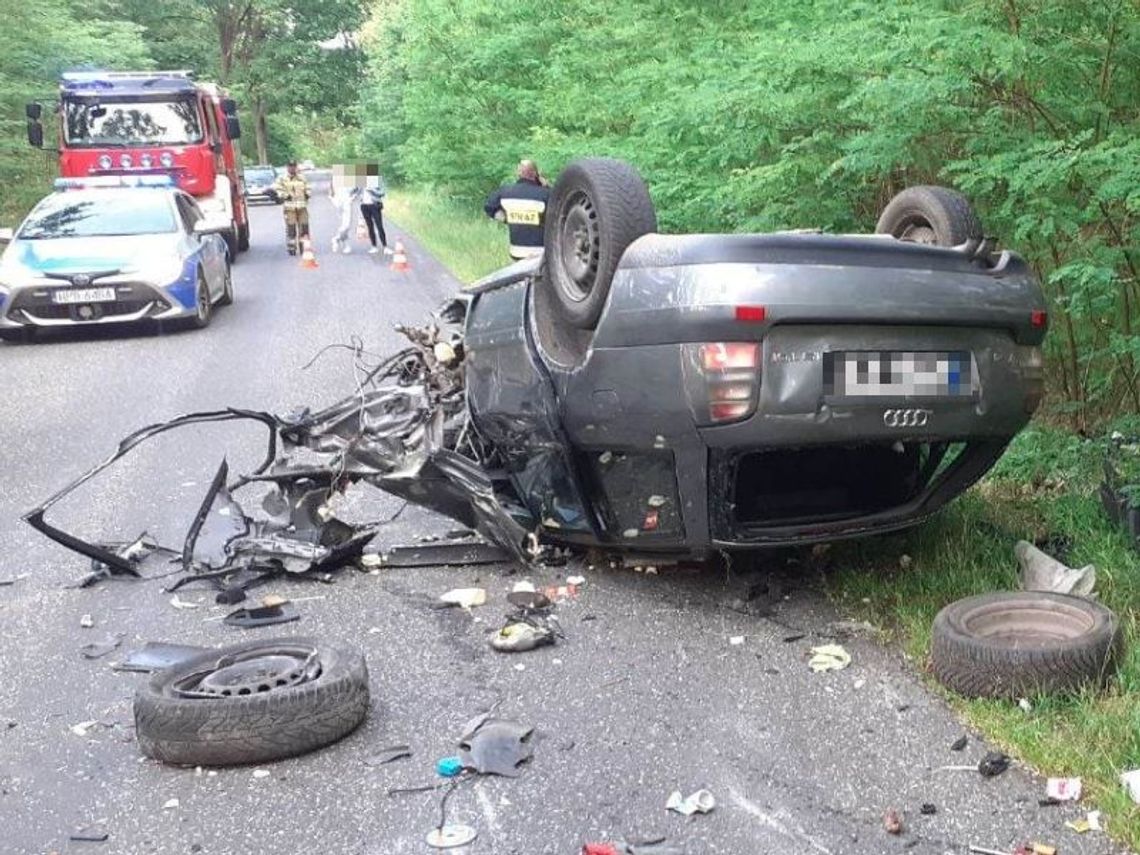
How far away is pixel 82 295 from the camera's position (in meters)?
13.6

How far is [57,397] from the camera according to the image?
428 inches

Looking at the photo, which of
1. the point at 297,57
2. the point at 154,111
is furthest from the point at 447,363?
the point at 297,57

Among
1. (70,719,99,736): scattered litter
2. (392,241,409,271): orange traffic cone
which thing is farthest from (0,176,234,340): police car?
(70,719,99,736): scattered litter

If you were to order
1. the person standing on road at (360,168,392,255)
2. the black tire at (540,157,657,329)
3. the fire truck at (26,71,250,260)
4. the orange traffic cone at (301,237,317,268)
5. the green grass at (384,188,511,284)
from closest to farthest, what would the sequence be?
the black tire at (540,157,657,329)
the green grass at (384,188,511,284)
the fire truck at (26,71,250,260)
the orange traffic cone at (301,237,317,268)
the person standing on road at (360,168,392,255)

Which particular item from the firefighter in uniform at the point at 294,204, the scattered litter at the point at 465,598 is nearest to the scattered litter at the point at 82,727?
the scattered litter at the point at 465,598

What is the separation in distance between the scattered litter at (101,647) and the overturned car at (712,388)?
2.36 feet

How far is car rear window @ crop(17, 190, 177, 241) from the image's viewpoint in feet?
47.1

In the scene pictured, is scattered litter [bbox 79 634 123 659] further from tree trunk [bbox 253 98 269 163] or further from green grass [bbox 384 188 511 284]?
tree trunk [bbox 253 98 269 163]

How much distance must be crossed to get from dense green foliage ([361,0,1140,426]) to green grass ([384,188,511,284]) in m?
6.51

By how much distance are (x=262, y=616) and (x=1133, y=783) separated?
131 inches

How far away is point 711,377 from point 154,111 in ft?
62.0

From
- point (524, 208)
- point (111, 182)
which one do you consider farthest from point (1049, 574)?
point (111, 182)

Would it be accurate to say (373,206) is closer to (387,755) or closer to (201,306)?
(201,306)

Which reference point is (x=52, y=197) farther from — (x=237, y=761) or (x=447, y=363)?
(x=237, y=761)
